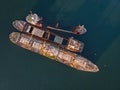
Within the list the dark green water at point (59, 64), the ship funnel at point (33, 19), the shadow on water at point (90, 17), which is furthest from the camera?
the shadow on water at point (90, 17)

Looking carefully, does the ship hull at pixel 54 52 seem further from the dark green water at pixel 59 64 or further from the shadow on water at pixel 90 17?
the shadow on water at pixel 90 17

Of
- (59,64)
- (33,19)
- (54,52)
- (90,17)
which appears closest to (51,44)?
(54,52)

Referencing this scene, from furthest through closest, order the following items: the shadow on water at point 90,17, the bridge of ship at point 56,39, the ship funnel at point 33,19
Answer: the shadow on water at point 90,17 → the ship funnel at point 33,19 → the bridge of ship at point 56,39

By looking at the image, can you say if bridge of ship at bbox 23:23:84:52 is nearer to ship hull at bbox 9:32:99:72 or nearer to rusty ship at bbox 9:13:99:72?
rusty ship at bbox 9:13:99:72

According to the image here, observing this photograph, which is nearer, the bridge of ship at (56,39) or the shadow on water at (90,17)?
the bridge of ship at (56,39)

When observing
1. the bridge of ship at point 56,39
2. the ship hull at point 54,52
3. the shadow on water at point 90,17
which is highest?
the shadow on water at point 90,17

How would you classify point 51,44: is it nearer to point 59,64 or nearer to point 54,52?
point 54,52

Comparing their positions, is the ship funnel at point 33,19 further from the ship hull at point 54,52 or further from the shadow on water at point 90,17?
the ship hull at point 54,52

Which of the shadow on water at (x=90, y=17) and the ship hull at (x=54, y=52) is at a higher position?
the shadow on water at (x=90, y=17)

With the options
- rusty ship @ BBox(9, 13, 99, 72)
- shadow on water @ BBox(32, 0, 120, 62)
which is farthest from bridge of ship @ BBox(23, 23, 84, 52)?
shadow on water @ BBox(32, 0, 120, 62)

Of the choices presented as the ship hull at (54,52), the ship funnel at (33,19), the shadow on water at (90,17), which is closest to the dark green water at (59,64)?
the shadow on water at (90,17)
